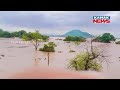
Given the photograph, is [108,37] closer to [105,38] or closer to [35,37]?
[105,38]

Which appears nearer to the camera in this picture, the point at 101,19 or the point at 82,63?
the point at 101,19

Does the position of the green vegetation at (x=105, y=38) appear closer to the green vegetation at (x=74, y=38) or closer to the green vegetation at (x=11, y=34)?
the green vegetation at (x=74, y=38)

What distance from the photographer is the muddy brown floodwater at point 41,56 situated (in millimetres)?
6895

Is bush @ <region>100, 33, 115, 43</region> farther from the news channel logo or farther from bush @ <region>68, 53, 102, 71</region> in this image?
bush @ <region>68, 53, 102, 71</region>

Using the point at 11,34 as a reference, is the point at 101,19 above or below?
above

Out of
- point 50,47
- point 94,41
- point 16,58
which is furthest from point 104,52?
point 16,58

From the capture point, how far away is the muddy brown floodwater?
271 inches

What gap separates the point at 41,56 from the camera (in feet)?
22.8

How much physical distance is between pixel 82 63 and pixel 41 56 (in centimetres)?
61

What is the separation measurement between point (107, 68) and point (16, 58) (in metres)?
1.32

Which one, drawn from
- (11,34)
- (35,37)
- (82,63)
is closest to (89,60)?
(82,63)

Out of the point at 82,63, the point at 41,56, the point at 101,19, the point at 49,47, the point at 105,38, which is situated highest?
the point at 101,19

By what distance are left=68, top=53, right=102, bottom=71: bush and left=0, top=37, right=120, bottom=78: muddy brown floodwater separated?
6 centimetres
